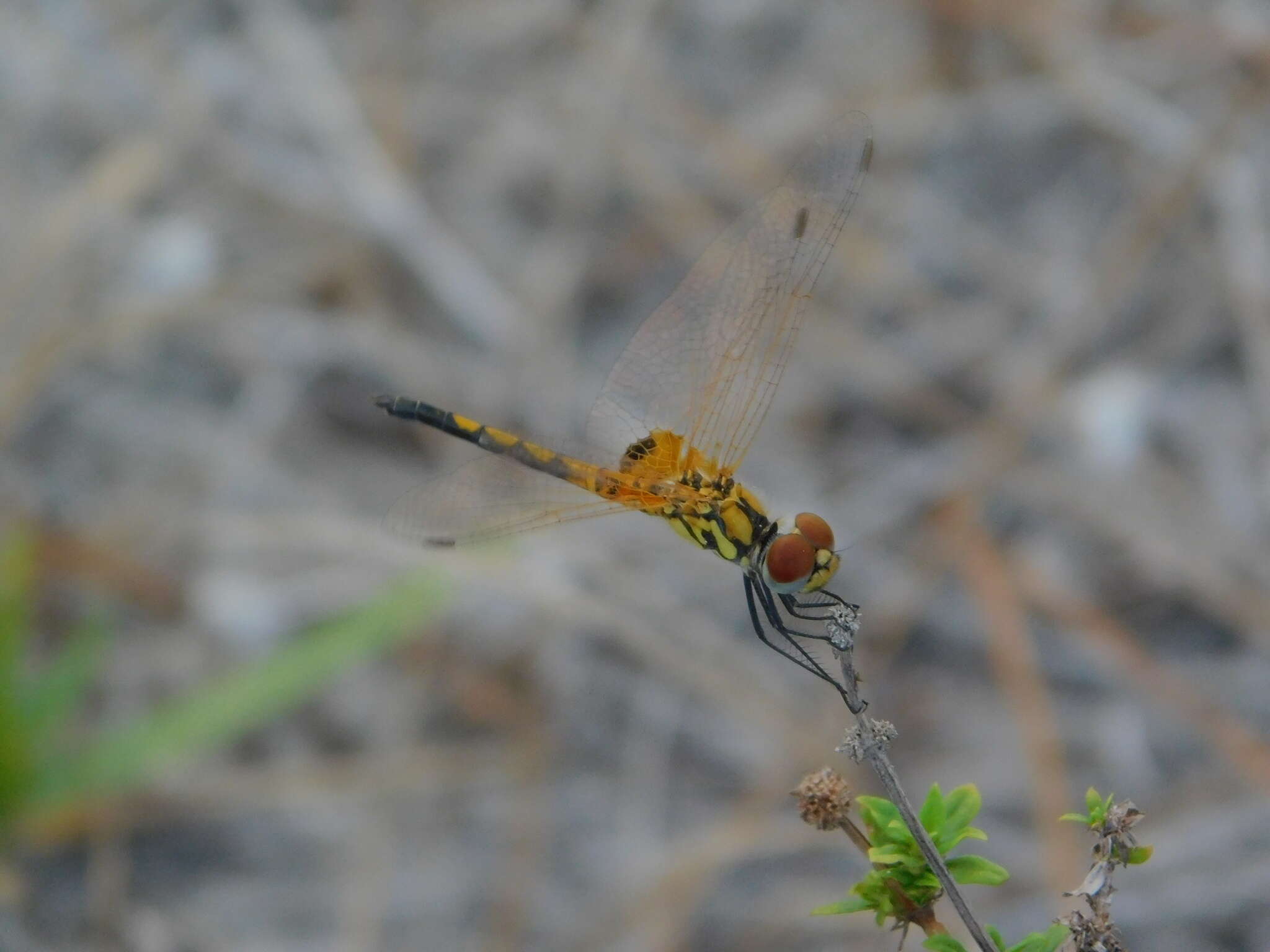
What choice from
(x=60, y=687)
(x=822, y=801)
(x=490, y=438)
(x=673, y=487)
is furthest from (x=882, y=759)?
(x=60, y=687)

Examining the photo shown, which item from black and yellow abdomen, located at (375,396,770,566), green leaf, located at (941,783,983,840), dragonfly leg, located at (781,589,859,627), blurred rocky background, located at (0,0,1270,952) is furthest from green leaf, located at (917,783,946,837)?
blurred rocky background, located at (0,0,1270,952)

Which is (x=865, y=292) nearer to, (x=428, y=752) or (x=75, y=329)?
(x=428, y=752)

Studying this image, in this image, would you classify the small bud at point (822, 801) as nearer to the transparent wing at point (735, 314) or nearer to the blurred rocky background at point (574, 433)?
the transparent wing at point (735, 314)

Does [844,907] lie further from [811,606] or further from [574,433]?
[574,433]

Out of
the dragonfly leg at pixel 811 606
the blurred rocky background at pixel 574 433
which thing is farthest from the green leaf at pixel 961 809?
the blurred rocky background at pixel 574 433

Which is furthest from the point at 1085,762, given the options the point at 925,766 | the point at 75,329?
the point at 75,329
